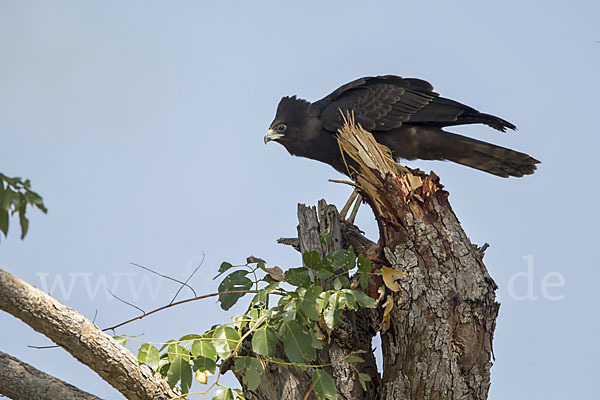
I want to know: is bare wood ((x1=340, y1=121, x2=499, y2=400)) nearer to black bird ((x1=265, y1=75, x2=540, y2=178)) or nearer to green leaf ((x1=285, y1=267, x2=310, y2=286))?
green leaf ((x1=285, y1=267, x2=310, y2=286))

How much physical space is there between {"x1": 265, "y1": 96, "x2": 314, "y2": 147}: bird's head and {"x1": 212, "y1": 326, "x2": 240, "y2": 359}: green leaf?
156 inches

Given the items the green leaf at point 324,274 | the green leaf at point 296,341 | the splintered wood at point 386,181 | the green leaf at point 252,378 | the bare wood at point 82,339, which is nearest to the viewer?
the bare wood at point 82,339

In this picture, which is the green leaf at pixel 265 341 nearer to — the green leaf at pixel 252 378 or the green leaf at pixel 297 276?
the green leaf at pixel 252 378

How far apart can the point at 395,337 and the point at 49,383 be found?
6.16ft

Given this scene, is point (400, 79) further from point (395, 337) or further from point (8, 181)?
point (8, 181)

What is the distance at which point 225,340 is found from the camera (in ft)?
11.8

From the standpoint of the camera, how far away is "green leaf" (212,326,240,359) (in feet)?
11.7

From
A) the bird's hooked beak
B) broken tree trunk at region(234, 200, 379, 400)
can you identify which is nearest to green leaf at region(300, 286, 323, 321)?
broken tree trunk at region(234, 200, 379, 400)

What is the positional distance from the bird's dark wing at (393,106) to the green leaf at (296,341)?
3962 mm

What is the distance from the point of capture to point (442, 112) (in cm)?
710

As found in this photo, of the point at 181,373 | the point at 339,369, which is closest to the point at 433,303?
the point at 339,369

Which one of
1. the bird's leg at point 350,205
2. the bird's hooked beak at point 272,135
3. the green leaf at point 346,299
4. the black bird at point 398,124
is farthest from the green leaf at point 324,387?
the bird's hooked beak at point 272,135

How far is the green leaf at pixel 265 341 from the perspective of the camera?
3434mm

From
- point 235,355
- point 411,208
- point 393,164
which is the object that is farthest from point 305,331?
point 393,164
